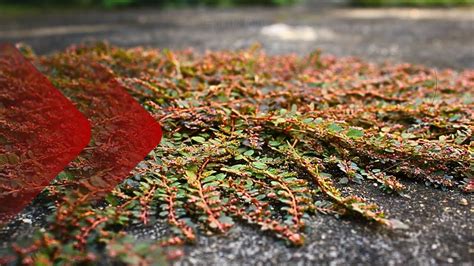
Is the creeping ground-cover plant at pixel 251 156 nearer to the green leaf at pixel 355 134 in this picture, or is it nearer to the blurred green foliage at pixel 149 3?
the green leaf at pixel 355 134

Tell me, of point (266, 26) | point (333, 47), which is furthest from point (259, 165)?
point (266, 26)

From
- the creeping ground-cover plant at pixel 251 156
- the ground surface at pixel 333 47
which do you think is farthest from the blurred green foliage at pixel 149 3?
the creeping ground-cover plant at pixel 251 156

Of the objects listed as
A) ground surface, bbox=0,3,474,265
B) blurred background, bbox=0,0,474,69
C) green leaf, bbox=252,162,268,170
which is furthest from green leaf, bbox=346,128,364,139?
blurred background, bbox=0,0,474,69

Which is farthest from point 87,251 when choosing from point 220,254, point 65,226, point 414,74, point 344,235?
point 414,74

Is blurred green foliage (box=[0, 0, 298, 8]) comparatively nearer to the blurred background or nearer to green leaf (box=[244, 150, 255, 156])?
the blurred background

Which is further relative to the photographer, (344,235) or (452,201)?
(452,201)

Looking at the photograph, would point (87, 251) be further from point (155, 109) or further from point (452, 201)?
point (452, 201)

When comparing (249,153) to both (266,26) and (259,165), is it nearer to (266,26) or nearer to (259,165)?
(259,165)
